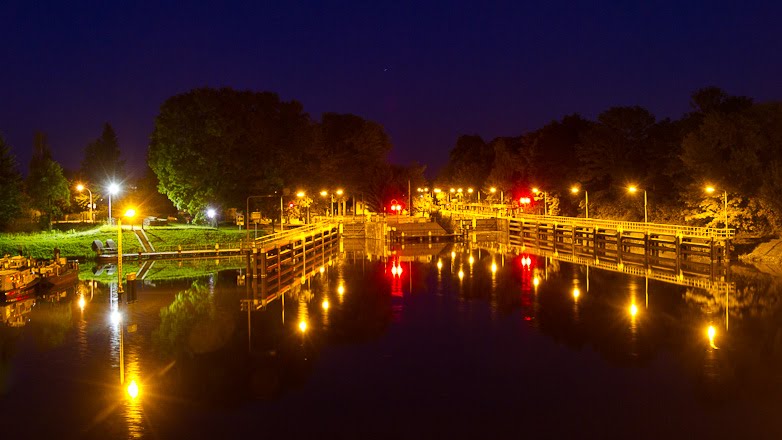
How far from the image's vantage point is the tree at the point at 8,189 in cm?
5931

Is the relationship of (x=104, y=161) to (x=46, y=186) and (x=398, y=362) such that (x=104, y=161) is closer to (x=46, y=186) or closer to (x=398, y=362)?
(x=46, y=186)

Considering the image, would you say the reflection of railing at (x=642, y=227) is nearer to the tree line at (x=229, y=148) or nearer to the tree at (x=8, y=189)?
the tree line at (x=229, y=148)

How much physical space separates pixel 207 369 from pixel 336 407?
5.37 meters

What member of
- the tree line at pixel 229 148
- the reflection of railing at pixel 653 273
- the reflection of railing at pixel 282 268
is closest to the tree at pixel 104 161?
the tree line at pixel 229 148

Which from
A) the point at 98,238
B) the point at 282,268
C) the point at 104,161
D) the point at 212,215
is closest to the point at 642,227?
the point at 282,268

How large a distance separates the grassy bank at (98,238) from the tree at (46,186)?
39.8 feet

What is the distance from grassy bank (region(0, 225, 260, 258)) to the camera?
177 feet

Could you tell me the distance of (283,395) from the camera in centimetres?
1975

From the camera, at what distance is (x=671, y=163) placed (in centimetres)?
6406

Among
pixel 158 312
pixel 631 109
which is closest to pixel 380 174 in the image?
pixel 631 109

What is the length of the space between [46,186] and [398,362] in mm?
61236

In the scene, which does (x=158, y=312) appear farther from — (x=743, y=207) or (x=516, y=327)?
(x=743, y=207)

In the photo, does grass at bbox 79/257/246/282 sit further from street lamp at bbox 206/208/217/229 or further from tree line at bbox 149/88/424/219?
street lamp at bbox 206/208/217/229

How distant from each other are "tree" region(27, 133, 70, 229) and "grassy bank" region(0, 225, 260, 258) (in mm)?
12127
